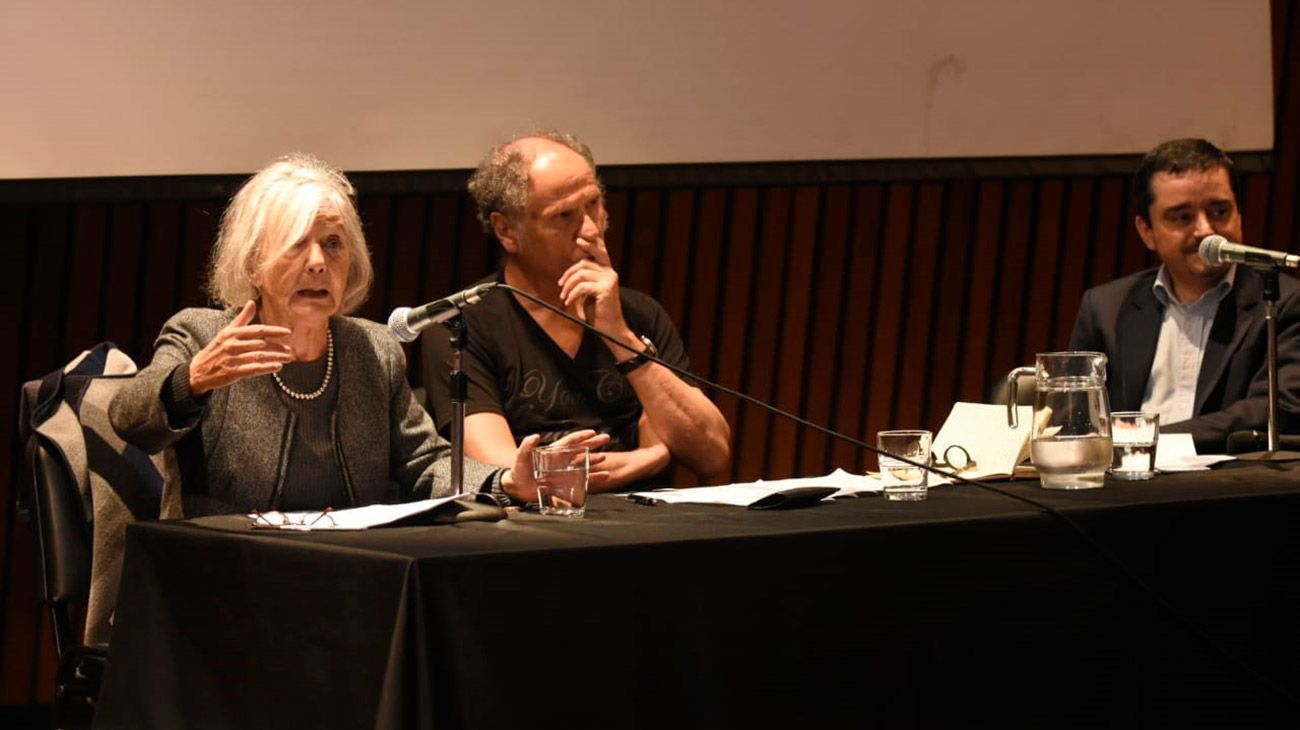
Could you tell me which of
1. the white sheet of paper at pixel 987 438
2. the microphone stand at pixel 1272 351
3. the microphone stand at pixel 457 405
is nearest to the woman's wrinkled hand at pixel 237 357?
the microphone stand at pixel 457 405

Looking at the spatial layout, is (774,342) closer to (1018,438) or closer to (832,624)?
(1018,438)

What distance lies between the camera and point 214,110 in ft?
13.3

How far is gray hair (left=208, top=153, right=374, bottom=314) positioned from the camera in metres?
2.71

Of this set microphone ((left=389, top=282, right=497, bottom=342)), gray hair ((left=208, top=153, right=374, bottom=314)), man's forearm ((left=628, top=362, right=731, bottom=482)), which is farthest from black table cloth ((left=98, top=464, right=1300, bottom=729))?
man's forearm ((left=628, top=362, right=731, bottom=482))

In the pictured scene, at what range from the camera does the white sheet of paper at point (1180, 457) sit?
104 inches

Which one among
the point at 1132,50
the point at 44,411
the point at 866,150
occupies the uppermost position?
the point at 1132,50

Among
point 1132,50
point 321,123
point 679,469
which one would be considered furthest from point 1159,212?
point 321,123

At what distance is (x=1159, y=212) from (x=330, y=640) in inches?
96.1

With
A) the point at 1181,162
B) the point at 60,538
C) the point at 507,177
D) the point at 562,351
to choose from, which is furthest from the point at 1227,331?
the point at 60,538

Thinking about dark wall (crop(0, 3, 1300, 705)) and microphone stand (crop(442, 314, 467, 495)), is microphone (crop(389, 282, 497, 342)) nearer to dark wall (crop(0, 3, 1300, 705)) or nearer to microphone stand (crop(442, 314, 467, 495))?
microphone stand (crop(442, 314, 467, 495))

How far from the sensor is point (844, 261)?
4.64m

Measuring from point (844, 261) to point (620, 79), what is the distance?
89 centimetres

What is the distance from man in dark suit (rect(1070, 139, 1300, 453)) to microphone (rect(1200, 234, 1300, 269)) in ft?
1.22

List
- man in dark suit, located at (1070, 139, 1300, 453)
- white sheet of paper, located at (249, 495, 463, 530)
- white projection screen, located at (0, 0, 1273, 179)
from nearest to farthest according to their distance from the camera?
white sheet of paper, located at (249, 495, 463, 530) < man in dark suit, located at (1070, 139, 1300, 453) < white projection screen, located at (0, 0, 1273, 179)
